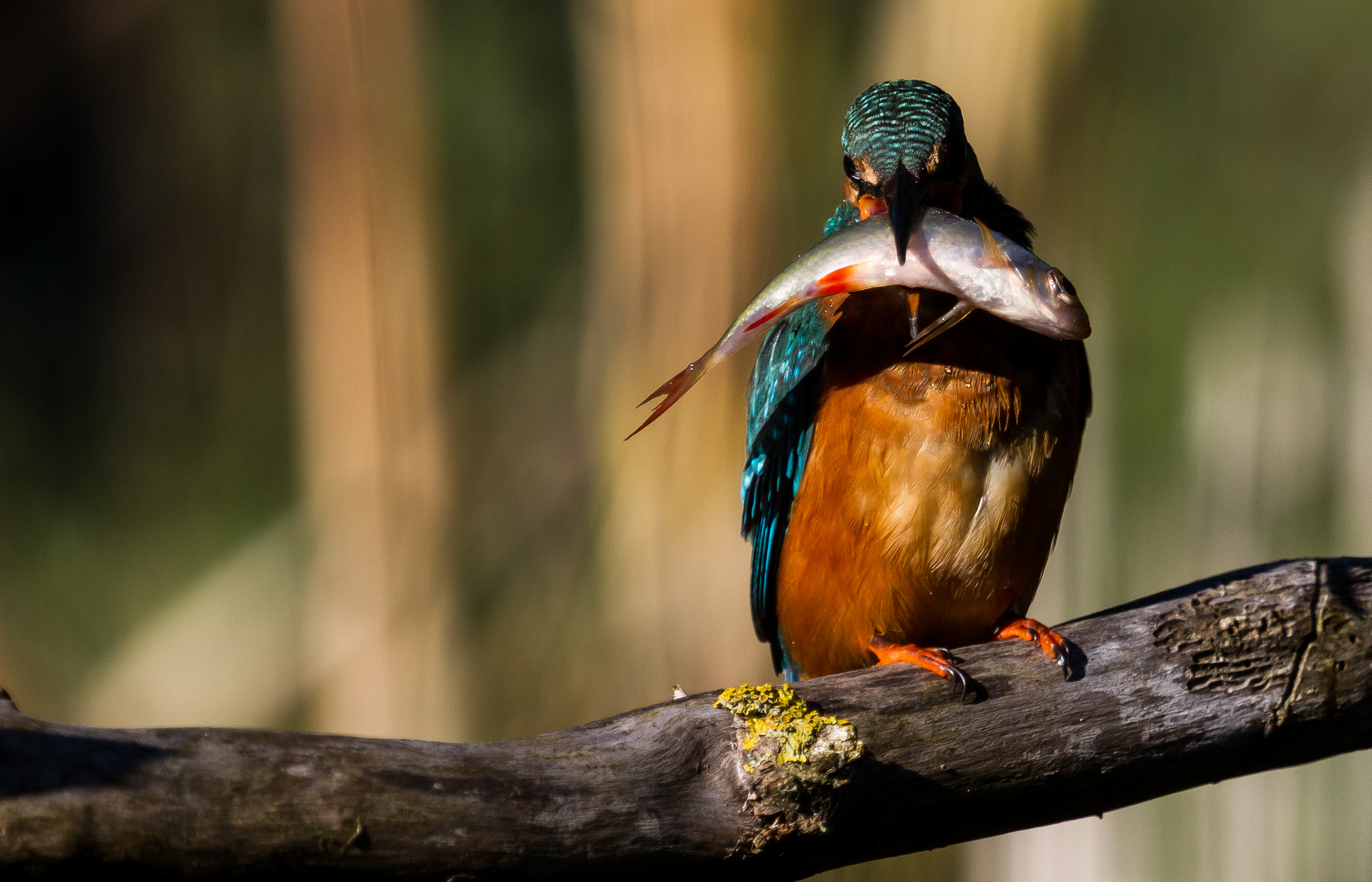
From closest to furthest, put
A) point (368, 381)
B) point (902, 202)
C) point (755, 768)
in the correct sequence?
1. point (755, 768)
2. point (902, 202)
3. point (368, 381)

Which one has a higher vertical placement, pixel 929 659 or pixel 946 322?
pixel 946 322

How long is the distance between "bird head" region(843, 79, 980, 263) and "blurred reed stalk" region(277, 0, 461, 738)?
2.25 m

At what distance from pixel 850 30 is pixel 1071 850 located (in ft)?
9.21

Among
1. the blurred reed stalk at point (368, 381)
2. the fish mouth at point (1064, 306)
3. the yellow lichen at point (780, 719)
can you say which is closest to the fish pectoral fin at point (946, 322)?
the fish mouth at point (1064, 306)

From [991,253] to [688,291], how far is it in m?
2.01

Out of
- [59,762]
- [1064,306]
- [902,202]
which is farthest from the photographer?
[902,202]

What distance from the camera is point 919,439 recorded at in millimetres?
2082

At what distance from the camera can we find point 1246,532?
150 inches

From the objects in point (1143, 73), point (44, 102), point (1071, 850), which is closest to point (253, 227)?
point (44, 102)

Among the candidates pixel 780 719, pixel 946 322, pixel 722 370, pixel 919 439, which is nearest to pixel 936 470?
pixel 919 439

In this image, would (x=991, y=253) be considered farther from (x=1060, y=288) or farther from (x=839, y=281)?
(x=839, y=281)

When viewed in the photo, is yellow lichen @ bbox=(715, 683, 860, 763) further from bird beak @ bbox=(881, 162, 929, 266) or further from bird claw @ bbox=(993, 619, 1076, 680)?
bird beak @ bbox=(881, 162, 929, 266)

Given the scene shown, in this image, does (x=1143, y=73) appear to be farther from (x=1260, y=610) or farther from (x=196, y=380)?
(x=196, y=380)

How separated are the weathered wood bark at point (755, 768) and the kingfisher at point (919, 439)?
244 millimetres
